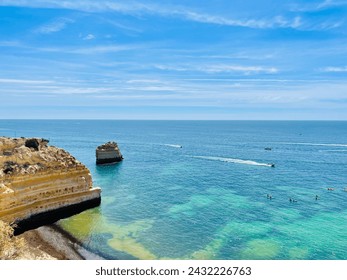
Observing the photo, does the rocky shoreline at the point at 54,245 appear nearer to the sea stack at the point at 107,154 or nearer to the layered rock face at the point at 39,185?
the layered rock face at the point at 39,185

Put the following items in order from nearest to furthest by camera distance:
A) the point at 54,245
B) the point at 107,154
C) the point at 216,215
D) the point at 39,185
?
1. the point at 54,245
2. the point at 39,185
3. the point at 216,215
4. the point at 107,154

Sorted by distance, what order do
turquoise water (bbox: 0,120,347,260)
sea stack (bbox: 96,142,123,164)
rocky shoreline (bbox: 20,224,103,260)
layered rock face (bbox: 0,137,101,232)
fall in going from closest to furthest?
1. rocky shoreline (bbox: 20,224,103,260)
2. turquoise water (bbox: 0,120,347,260)
3. layered rock face (bbox: 0,137,101,232)
4. sea stack (bbox: 96,142,123,164)

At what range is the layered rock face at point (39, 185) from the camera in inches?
1671

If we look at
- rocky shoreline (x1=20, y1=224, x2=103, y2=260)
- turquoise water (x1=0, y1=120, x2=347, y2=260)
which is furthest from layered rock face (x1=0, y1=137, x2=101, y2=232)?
turquoise water (x1=0, y1=120, x2=347, y2=260)

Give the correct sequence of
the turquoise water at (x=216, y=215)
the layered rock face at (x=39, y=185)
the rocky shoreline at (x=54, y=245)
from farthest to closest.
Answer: the layered rock face at (x=39, y=185), the turquoise water at (x=216, y=215), the rocky shoreline at (x=54, y=245)

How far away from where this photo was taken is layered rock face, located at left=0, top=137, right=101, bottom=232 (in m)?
42.4

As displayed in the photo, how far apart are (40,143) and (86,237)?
860 inches

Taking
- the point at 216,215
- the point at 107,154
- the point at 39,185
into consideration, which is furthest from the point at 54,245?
the point at 107,154

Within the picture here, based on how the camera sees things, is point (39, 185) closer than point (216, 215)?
Yes

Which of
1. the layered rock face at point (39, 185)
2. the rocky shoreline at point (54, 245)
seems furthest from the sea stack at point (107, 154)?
the rocky shoreline at point (54, 245)

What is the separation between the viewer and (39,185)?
150 ft

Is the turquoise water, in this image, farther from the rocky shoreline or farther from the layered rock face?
the layered rock face

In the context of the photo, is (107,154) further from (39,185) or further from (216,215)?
(216,215)
